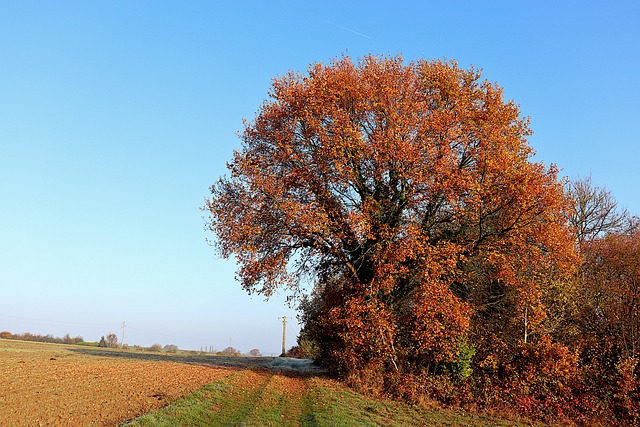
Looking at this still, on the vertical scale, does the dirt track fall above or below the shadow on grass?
above

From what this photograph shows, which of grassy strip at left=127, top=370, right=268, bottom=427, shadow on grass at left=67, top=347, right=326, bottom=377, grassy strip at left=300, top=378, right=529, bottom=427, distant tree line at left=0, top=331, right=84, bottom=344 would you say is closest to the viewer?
grassy strip at left=127, top=370, right=268, bottom=427

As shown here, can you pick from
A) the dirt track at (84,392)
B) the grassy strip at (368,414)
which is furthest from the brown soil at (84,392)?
the grassy strip at (368,414)

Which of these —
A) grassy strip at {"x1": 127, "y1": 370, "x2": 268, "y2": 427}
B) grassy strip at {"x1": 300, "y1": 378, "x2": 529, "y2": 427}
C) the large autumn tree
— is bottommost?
grassy strip at {"x1": 300, "y1": 378, "x2": 529, "y2": 427}

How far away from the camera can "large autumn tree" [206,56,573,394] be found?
2369 cm

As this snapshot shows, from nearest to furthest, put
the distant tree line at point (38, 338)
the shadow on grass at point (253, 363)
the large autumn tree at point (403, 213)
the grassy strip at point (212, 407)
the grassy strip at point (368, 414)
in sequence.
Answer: the grassy strip at point (212, 407) < the grassy strip at point (368, 414) < the large autumn tree at point (403, 213) < the shadow on grass at point (253, 363) < the distant tree line at point (38, 338)

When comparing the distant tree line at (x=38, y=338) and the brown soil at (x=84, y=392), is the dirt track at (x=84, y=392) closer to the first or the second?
the brown soil at (x=84, y=392)

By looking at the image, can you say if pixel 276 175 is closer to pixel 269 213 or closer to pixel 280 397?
pixel 269 213

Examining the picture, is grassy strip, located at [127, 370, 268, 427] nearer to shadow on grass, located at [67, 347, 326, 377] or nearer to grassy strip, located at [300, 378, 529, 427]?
grassy strip, located at [300, 378, 529, 427]

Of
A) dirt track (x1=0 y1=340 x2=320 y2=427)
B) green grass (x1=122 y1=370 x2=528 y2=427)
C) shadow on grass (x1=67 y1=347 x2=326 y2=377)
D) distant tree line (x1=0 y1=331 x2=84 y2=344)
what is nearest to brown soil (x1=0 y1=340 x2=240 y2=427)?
dirt track (x1=0 y1=340 x2=320 y2=427)

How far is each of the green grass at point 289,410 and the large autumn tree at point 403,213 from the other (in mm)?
3832

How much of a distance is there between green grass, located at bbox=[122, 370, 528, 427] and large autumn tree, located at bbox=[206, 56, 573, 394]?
3832 millimetres

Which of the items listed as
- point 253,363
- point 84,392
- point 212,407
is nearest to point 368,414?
point 212,407

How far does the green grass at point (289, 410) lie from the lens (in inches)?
596

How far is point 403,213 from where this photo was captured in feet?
88.6
